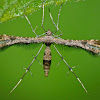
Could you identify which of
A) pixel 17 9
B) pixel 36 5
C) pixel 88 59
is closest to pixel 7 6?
pixel 17 9

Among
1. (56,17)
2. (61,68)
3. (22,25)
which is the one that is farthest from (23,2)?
(61,68)

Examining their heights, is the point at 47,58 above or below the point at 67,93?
above

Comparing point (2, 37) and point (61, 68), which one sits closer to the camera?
point (2, 37)

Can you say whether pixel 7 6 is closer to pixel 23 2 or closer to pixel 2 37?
pixel 23 2

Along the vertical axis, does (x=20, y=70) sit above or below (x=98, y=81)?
above

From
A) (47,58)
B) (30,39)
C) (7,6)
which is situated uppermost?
(7,6)

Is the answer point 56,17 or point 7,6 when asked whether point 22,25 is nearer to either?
point 56,17

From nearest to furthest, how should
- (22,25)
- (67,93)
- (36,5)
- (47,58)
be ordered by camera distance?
(36,5) → (47,58) → (22,25) → (67,93)

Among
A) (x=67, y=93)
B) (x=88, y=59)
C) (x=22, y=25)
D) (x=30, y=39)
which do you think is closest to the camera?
(x=30, y=39)

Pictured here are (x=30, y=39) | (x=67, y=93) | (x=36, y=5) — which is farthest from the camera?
(x=67, y=93)
